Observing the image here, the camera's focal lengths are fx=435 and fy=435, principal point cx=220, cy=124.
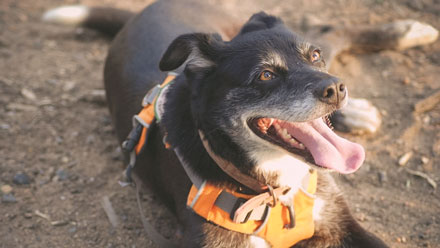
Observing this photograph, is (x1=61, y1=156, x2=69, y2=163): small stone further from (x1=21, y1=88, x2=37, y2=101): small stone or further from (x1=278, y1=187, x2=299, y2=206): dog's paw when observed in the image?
(x1=278, y1=187, x2=299, y2=206): dog's paw

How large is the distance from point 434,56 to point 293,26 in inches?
67.5

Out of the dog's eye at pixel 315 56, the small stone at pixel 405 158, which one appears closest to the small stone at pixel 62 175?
the dog's eye at pixel 315 56

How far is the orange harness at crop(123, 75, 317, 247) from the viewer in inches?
103

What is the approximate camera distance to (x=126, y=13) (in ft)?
16.9

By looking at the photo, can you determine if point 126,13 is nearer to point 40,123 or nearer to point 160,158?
point 40,123

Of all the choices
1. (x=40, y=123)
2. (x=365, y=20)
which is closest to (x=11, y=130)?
(x=40, y=123)

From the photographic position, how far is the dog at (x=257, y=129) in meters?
2.44

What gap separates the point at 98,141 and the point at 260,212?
2104 mm

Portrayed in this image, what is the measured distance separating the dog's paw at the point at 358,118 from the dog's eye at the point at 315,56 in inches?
49.0

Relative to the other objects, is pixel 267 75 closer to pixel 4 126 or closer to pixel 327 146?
pixel 327 146

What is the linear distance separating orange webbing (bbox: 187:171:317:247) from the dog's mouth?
427 mm

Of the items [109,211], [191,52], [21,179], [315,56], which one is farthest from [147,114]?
[21,179]

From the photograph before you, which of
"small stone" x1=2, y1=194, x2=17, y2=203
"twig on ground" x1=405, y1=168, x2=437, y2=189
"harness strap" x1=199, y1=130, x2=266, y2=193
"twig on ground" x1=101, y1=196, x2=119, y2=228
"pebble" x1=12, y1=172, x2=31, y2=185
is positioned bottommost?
"small stone" x1=2, y1=194, x2=17, y2=203

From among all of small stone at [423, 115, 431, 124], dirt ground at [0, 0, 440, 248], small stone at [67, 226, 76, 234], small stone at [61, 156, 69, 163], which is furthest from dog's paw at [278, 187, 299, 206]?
small stone at [61, 156, 69, 163]
